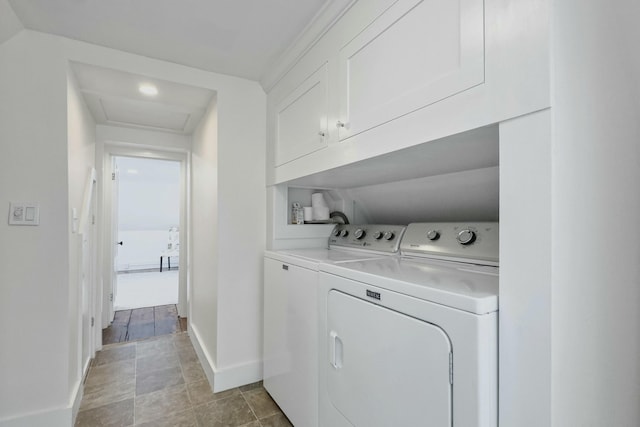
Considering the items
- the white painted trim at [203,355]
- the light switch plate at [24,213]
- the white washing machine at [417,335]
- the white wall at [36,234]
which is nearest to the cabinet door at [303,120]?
the white washing machine at [417,335]

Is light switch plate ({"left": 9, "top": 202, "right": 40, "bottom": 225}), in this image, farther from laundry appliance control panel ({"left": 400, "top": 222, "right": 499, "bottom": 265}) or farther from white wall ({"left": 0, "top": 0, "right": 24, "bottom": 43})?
laundry appliance control panel ({"left": 400, "top": 222, "right": 499, "bottom": 265})

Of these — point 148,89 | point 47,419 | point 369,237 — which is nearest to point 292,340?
point 369,237

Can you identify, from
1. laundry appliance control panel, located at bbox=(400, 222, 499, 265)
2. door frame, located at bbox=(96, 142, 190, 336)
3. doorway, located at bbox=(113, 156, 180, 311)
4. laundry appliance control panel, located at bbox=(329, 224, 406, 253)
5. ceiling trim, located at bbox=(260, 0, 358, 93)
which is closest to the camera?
laundry appliance control panel, located at bbox=(400, 222, 499, 265)

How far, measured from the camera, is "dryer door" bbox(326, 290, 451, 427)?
924mm

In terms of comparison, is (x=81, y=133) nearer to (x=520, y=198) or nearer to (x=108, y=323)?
(x=108, y=323)

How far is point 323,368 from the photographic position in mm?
1489

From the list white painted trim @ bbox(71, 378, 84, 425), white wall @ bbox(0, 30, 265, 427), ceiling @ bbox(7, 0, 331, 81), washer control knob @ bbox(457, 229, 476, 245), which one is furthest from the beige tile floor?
ceiling @ bbox(7, 0, 331, 81)

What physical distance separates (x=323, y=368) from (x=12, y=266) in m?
1.77

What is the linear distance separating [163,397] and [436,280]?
2.10 m

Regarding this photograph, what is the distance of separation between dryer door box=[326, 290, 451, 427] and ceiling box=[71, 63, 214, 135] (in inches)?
74.8

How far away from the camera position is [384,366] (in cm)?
110

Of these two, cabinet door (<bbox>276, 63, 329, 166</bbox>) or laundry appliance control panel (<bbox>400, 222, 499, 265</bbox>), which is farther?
cabinet door (<bbox>276, 63, 329, 166</bbox>)

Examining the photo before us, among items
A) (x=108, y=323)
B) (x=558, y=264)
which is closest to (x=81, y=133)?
(x=108, y=323)

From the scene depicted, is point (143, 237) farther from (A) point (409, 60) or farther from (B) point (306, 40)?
(A) point (409, 60)
